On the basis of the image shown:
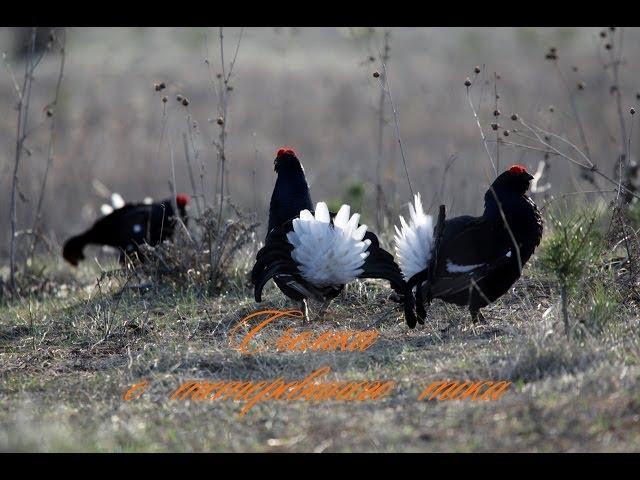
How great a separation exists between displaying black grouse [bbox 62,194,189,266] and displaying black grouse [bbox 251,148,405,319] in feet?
8.20

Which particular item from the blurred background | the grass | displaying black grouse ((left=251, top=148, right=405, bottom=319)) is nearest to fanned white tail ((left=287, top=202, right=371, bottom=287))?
displaying black grouse ((left=251, top=148, right=405, bottom=319))

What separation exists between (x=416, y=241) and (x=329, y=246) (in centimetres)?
51

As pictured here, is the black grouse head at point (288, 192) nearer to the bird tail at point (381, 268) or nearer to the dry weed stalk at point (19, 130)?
the bird tail at point (381, 268)

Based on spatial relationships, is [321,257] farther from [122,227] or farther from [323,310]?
[122,227]

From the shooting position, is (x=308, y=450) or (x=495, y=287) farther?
(x=495, y=287)

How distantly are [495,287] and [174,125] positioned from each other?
10.0 m

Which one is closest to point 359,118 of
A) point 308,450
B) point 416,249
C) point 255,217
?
point 255,217

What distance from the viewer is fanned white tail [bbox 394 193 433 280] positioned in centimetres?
520

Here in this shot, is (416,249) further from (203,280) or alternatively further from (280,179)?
(203,280)

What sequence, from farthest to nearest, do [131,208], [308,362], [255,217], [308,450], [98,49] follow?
[98,49]
[131,208]
[255,217]
[308,362]
[308,450]

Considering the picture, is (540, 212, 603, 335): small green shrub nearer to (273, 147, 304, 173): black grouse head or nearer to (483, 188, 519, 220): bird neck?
(483, 188, 519, 220): bird neck

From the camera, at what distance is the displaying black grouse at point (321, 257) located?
5.11 meters

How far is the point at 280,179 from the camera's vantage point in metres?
5.86

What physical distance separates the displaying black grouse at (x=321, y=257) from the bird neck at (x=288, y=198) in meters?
0.32
